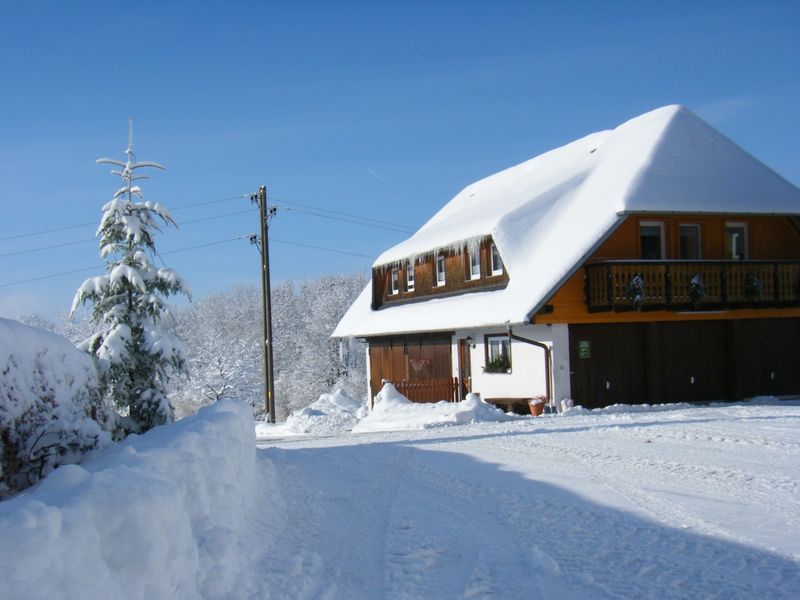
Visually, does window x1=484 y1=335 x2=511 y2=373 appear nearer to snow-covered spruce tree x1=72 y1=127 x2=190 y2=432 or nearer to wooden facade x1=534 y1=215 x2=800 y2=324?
wooden facade x1=534 y1=215 x2=800 y2=324

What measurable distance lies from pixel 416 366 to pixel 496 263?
19.3 ft

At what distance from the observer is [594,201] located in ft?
73.6

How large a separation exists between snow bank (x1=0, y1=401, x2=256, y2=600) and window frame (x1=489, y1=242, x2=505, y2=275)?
18070 mm

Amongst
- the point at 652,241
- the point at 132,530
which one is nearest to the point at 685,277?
the point at 652,241

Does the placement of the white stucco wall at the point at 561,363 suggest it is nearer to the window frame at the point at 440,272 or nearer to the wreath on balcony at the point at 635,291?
→ the wreath on balcony at the point at 635,291

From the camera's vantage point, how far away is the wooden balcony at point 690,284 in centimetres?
2039

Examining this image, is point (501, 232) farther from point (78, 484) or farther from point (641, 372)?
point (78, 484)

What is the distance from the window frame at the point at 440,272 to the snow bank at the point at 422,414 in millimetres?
5059

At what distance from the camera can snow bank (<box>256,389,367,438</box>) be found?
78.4 ft

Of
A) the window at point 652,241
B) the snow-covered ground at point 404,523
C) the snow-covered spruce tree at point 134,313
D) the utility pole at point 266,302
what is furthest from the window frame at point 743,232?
the snow-covered spruce tree at point 134,313

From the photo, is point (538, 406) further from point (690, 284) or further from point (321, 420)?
point (321, 420)

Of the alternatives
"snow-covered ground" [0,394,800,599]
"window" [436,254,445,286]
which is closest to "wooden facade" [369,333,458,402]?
"window" [436,254,445,286]

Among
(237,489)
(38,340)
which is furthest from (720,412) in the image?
(38,340)

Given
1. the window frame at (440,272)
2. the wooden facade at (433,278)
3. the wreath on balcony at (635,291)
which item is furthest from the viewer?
the window frame at (440,272)
